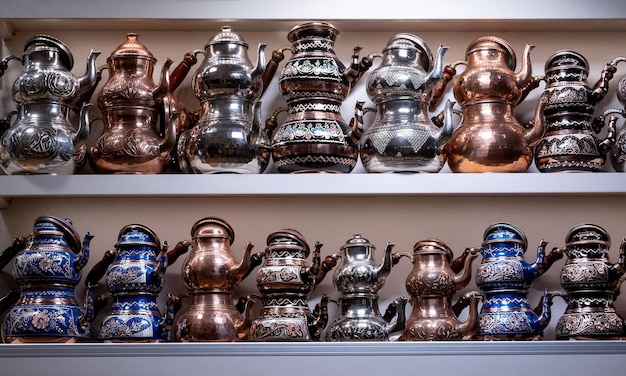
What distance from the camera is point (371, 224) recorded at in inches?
74.9

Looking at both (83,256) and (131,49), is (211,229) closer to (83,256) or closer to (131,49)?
(83,256)

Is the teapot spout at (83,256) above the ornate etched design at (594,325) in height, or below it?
above

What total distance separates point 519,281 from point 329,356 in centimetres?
38

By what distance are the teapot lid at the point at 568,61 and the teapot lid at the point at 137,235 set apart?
83 centimetres

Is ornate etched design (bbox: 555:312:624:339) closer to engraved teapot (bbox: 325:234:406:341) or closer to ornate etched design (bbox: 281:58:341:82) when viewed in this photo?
engraved teapot (bbox: 325:234:406:341)

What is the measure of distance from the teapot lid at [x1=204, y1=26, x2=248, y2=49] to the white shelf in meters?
0.26

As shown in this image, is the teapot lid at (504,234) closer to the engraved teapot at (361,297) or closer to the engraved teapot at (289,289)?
the engraved teapot at (361,297)

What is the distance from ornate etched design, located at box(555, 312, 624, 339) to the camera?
5.45 feet

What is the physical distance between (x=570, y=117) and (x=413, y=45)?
1.08 feet

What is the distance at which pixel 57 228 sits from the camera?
1720mm

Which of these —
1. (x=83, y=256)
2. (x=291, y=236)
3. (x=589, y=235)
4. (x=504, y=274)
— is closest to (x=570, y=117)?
(x=589, y=235)

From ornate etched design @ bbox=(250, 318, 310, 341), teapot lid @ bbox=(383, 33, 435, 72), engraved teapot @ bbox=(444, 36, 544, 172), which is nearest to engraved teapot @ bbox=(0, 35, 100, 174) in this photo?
ornate etched design @ bbox=(250, 318, 310, 341)

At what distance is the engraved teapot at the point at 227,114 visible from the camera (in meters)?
1.73

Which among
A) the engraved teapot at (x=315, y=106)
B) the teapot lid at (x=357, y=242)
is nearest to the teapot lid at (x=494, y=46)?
the engraved teapot at (x=315, y=106)
